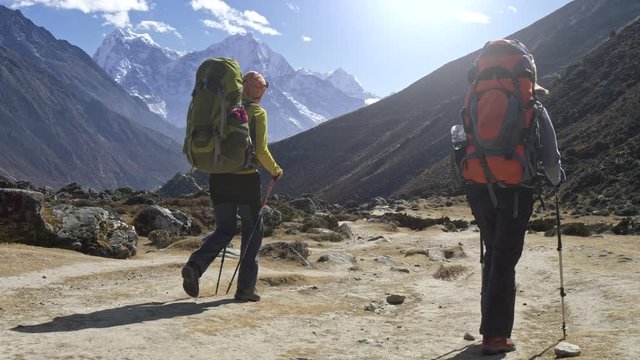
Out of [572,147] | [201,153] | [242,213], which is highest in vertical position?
[572,147]

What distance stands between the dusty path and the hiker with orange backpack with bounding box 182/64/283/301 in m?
0.40

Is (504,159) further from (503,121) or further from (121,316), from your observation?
(121,316)

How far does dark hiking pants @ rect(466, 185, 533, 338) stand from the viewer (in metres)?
5.20

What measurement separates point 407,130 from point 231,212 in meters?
127

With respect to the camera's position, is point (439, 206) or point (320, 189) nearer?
point (439, 206)

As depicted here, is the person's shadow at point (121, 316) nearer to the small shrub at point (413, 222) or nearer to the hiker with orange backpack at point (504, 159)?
the hiker with orange backpack at point (504, 159)

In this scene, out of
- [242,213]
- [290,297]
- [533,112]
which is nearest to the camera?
[533,112]

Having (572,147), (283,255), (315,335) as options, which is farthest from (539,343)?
(572,147)

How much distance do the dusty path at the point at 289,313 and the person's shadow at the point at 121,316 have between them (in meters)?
0.01

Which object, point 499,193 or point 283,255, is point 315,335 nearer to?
point 499,193

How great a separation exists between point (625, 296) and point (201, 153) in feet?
19.0

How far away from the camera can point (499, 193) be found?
5.22m

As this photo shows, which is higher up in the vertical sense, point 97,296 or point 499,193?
point 499,193

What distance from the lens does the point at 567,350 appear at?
498 centimetres
